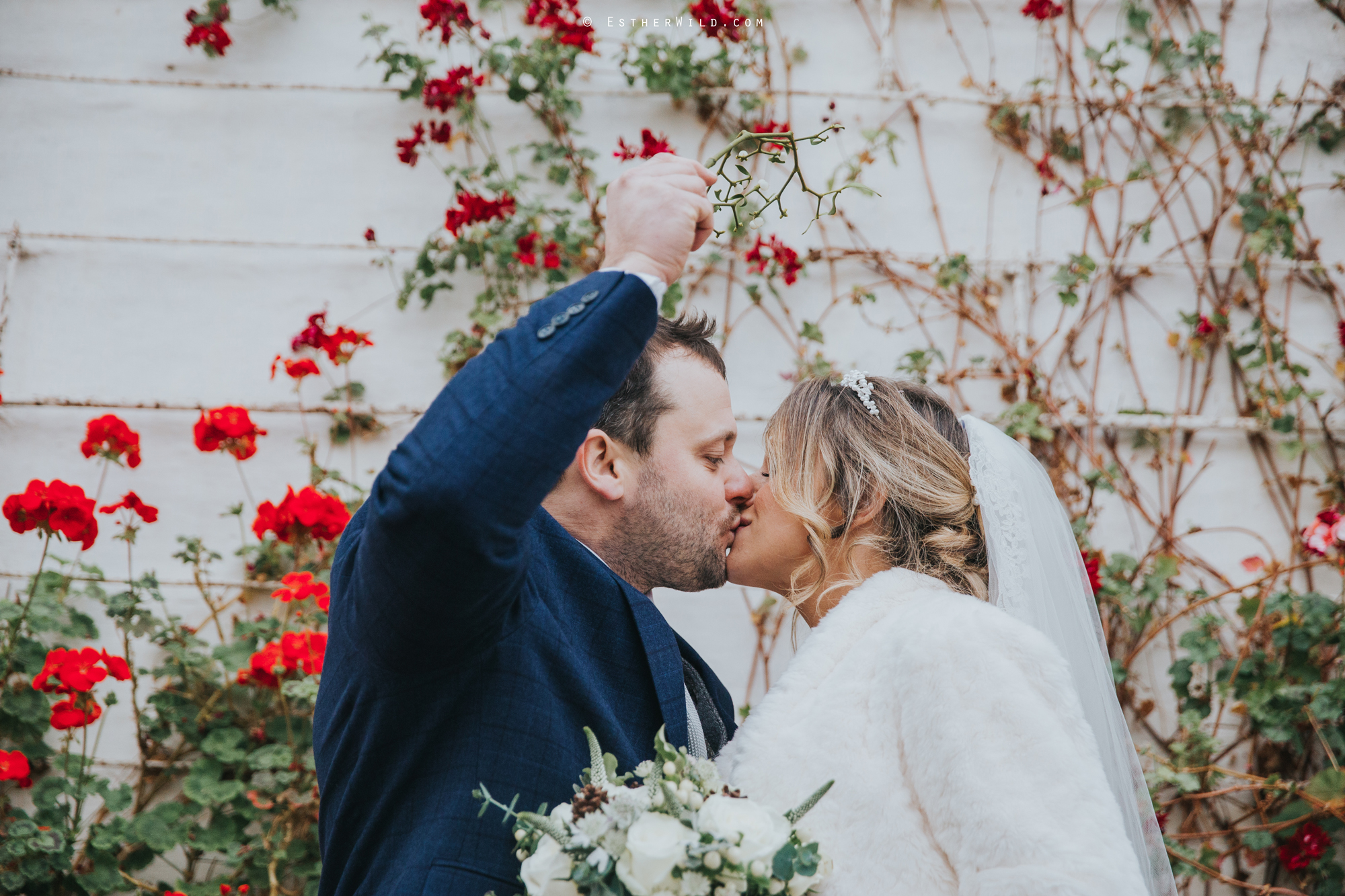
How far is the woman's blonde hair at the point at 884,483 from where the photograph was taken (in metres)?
1.93

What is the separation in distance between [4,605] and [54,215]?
1471mm

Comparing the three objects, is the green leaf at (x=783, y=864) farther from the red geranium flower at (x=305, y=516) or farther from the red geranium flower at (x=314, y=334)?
the red geranium flower at (x=314, y=334)

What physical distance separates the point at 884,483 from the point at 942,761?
0.67 metres

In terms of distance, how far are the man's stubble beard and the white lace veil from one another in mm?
598

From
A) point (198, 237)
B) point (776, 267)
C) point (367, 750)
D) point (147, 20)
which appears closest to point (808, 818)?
point (367, 750)

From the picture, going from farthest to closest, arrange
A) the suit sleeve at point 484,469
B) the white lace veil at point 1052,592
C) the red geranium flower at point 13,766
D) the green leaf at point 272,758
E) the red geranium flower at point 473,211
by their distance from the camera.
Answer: the red geranium flower at point 473,211 < the green leaf at point 272,758 < the red geranium flower at point 13,766 < the white lace veil at point 1052,592 < the suit sleeve at point 484,469

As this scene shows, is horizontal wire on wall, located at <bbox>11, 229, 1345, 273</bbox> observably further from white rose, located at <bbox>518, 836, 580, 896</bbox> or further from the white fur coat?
white rose, located at <bbox>518, 836, 580, 896</bbox>

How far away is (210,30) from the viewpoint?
10.7ft

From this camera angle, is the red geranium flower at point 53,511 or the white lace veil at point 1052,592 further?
the red geranium flower at point 53,511

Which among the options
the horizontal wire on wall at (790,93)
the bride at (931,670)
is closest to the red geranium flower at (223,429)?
the horizontal wire on wall at (790,93)

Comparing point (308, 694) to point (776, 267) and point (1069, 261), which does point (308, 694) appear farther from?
point (1069, 261)

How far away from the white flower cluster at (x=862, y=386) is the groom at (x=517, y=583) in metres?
0.42

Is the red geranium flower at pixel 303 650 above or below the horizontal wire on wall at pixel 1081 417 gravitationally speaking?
below

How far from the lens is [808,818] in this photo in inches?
59.0
